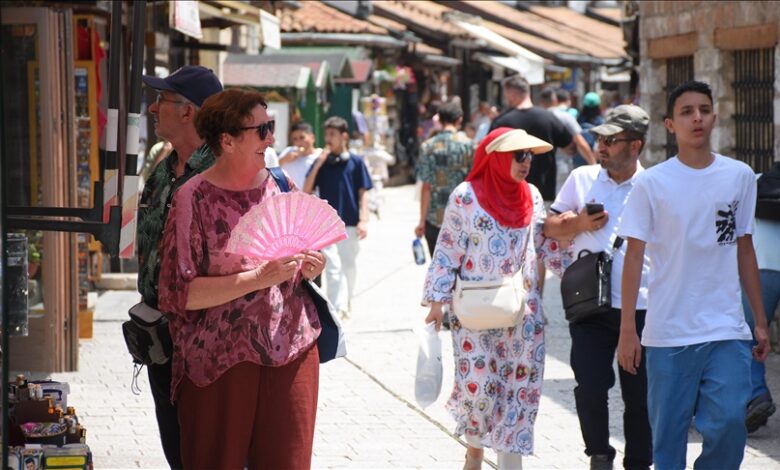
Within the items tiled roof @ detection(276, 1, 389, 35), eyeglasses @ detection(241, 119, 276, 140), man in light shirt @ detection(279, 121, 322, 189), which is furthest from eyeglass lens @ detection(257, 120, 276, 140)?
tiled roof @ detection(276, 1, 389, 35)

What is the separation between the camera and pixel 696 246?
551cm

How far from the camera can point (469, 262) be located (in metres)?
6.54

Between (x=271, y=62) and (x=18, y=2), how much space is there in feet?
40.8

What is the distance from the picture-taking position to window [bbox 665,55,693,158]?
1309 centimetres

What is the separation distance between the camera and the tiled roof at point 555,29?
41.0m

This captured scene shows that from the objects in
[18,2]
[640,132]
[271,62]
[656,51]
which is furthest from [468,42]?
[640,132]

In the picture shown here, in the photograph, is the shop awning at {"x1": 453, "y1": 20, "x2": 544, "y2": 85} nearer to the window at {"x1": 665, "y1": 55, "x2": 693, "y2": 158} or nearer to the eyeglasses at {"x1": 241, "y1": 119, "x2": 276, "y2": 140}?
the window at {"x1": 665, "y1": 55, "x2": 693, "y2": 158}

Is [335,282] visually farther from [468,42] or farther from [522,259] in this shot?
[468,42]

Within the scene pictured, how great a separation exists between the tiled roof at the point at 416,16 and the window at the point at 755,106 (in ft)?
79.7

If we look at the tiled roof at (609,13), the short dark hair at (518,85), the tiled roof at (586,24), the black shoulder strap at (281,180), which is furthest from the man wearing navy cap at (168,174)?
the tiled roof at (609,13)

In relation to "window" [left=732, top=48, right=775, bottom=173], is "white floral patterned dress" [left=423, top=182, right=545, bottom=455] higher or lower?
lower

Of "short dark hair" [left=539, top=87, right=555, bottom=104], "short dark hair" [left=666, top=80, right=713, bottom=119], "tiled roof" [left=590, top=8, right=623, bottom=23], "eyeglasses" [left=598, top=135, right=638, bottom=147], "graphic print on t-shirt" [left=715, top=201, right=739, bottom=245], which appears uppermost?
"tiled roof" [left=590, top=8, right=623, bottom=23]

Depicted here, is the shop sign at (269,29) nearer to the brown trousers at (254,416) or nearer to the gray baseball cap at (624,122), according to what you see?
the gray baseball cap at (624,122)

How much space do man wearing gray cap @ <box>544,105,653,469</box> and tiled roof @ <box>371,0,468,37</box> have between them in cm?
2939
